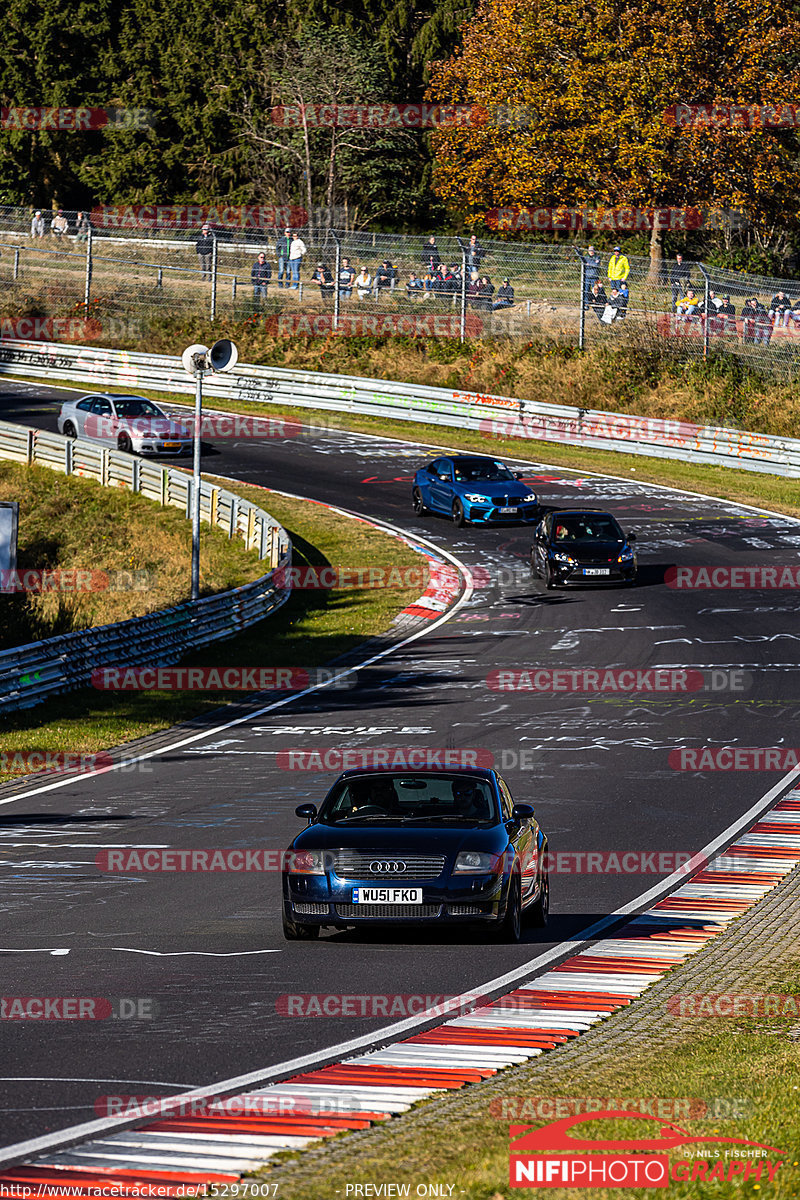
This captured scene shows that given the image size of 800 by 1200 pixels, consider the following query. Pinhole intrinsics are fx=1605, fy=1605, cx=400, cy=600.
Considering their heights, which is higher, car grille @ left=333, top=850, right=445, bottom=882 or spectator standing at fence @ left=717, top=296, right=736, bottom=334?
spectator standing at fence @ left=717, top=296, right=736, bottom=334

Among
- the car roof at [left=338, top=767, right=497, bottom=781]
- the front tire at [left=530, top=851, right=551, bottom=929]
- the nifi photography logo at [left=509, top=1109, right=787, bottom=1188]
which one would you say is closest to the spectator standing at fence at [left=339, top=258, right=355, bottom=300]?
the car roof at [left=338, top=767, right=497, bottom=781]

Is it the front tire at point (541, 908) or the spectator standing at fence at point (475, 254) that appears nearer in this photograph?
the front tire at point (541, 908)

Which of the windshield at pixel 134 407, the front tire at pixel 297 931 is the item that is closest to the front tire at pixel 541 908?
the front tire at pixel 297 931

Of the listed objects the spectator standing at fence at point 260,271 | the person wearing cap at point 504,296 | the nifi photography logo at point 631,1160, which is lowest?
the nifi photography logo at point 631,1160

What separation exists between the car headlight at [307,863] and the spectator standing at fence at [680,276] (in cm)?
3673

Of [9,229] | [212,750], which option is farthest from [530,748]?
[9,229]

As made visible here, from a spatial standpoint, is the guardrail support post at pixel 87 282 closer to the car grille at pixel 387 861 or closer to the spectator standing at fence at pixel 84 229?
the spectator standing at fence at pixel 84 229

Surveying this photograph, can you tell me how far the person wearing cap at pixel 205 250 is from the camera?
52.4 m

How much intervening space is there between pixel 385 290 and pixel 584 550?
23.9 m

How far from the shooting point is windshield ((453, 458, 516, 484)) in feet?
119

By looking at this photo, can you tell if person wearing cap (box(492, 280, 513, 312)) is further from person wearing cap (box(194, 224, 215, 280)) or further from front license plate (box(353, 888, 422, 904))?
front license plate (box(353, 888, 422, 904))

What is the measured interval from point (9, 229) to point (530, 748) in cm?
4471

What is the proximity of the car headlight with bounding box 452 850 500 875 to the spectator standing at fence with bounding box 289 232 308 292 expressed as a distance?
1661 inches

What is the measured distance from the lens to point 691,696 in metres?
22.7
